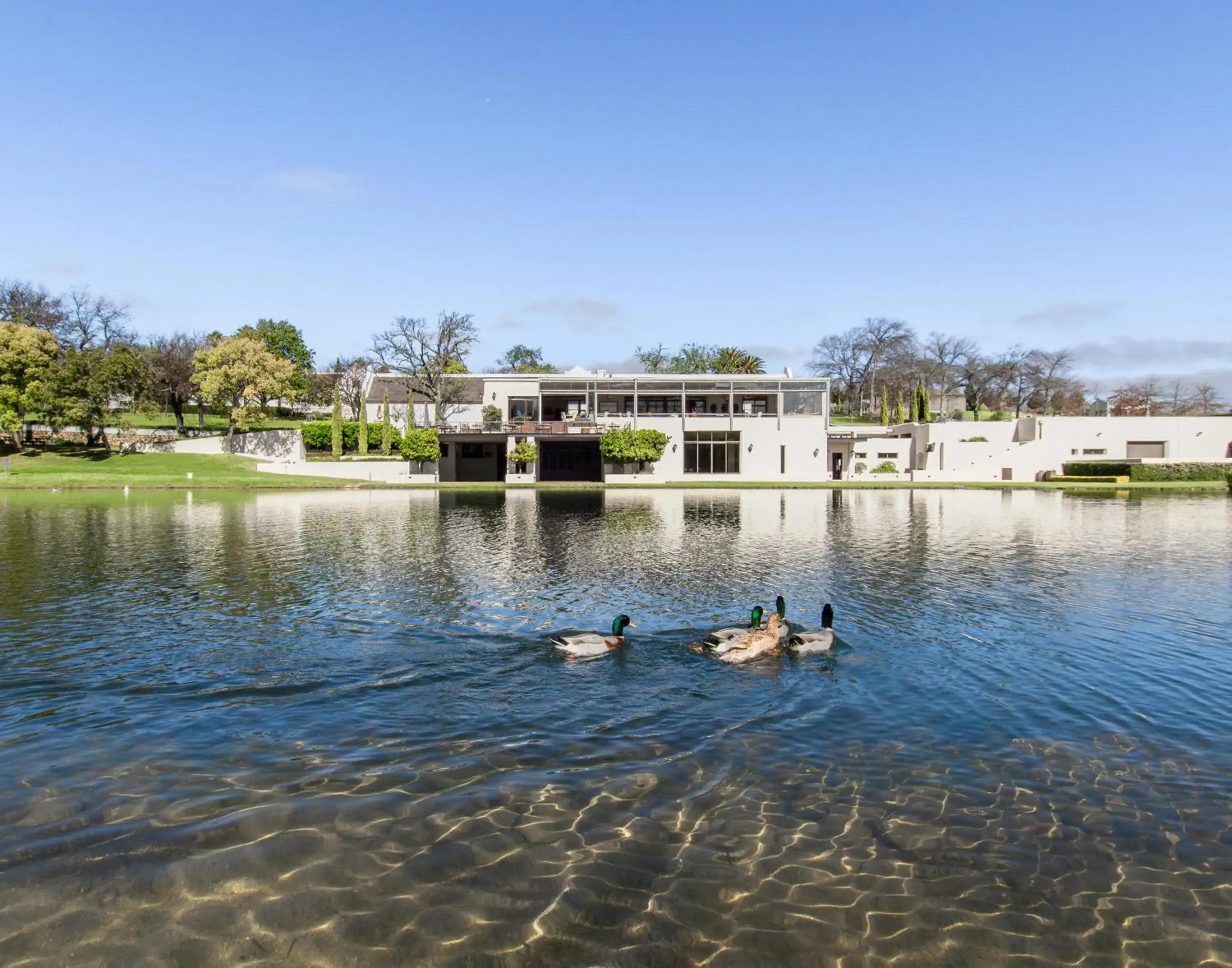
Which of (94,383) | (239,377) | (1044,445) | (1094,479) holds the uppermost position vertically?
(239,377)

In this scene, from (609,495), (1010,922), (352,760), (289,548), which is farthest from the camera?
(609,495)

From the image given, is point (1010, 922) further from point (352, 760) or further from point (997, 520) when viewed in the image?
point (997, 520)

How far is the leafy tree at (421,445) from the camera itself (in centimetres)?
6062

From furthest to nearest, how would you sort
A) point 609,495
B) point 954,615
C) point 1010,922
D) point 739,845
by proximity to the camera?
1. point 609,495
2. point 954,615
3. point 739,845
4. point 1010,922

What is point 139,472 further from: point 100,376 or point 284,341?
point 284,341

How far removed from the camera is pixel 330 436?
6981cm

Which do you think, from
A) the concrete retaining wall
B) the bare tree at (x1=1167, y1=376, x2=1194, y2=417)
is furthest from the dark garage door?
the bare tree at (x1=1167, y1=376, x2=1194, y2=417)

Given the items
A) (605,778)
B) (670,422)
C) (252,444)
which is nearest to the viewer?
(605,778)

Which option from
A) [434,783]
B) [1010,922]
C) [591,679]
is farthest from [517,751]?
[1010,922]

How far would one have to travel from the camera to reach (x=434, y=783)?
309 inches

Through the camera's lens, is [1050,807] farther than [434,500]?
No

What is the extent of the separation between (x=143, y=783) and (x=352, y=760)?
1986mm

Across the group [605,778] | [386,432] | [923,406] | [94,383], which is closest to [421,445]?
[386,432]

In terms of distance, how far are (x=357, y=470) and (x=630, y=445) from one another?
21666 millimetres
